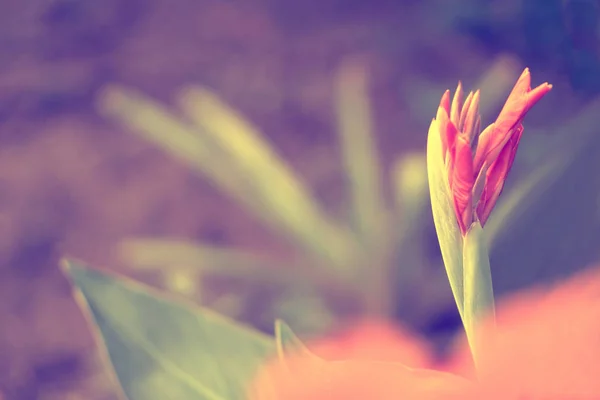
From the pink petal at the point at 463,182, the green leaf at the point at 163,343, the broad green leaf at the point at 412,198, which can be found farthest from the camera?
the broad green leaf at the point at 412,198

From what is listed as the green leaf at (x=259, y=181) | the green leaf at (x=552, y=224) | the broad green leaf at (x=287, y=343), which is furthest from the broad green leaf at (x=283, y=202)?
the broad green leaf at (x=287, y=343)

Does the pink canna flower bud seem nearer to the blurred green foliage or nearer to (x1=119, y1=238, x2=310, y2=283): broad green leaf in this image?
the blurred green foliage

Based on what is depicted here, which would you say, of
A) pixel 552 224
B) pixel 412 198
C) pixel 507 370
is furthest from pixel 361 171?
pixel 507 370

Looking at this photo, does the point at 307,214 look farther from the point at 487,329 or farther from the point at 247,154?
the point at 487,329

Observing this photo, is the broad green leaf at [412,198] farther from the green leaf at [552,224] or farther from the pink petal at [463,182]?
the pink petal at [463,182]

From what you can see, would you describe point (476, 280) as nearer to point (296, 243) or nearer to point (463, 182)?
point (463, 182)

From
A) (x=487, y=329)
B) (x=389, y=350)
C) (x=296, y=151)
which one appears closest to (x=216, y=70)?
(x=296, y=151)

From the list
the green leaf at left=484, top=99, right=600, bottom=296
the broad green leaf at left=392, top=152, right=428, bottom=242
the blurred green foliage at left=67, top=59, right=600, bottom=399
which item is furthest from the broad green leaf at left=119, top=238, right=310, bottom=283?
the green leaf at left=484, top=99, right=600, bottom=296
